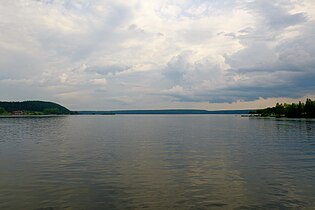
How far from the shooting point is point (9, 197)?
2480cm

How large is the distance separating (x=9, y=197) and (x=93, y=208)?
7365 millimetres

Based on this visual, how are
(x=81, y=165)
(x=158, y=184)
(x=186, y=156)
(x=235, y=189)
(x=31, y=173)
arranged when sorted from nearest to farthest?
1. (x=235, y=189)
2. (x=158, y=184)
3. (x=31, y=173)
4. (x=81, y=165)
5. (x=186, y=156)

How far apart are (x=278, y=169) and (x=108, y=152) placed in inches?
1027

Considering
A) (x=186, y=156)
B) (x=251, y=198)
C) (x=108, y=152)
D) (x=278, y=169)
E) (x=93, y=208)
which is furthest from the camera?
(x=108, y=152)

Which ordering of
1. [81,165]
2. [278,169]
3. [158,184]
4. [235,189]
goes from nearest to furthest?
[235,189] < [158,184] < [278,169] < [81,165]

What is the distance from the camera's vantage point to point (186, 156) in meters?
Answer: 47.4

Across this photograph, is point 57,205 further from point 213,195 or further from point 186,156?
point 186,156

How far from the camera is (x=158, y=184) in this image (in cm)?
2936

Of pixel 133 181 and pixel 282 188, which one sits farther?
pixel 133 181

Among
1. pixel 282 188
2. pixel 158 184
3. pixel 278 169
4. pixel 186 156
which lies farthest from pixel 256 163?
pixel 158 184

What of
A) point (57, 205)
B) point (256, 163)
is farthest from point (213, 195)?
point (256, 163)

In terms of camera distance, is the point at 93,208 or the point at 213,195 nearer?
the point at 93,208

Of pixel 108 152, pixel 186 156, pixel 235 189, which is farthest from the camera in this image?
pixel 108 152

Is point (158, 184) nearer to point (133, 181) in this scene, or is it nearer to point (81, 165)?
point (133, 181)
